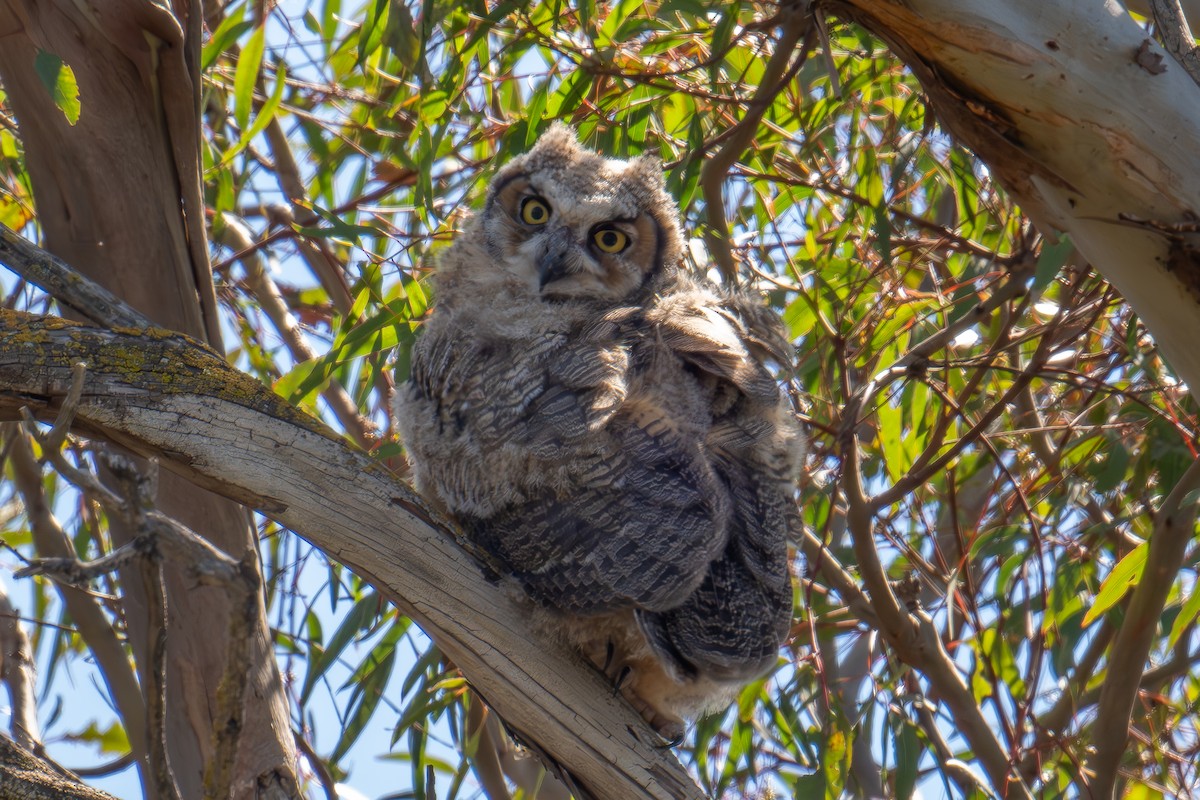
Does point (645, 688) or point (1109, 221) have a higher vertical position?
point (1109, 221)

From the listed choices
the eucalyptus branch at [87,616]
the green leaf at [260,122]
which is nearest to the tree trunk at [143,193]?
the green leaf at [260,122]

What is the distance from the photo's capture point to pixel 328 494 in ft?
5.56

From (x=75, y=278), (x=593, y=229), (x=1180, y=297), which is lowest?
(x=1180, y=297)

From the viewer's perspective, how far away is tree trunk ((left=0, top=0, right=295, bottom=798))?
2.29 metres

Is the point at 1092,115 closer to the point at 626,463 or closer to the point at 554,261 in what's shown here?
the point at 626,463

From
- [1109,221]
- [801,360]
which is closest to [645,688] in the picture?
[1109,221]

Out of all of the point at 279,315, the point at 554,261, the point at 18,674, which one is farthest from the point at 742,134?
the point at 18,674

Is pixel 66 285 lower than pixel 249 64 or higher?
lower

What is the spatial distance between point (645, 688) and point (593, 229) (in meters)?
0.97

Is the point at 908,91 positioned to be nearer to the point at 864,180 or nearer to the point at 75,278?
the point at 864,180

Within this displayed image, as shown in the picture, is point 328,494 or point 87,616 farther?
point 87,616

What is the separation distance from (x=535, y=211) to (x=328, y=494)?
987 millimetres

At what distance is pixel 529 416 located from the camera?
188cm

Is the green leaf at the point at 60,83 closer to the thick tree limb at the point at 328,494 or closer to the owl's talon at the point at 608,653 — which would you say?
the thick tree limb at the point at 328,494
